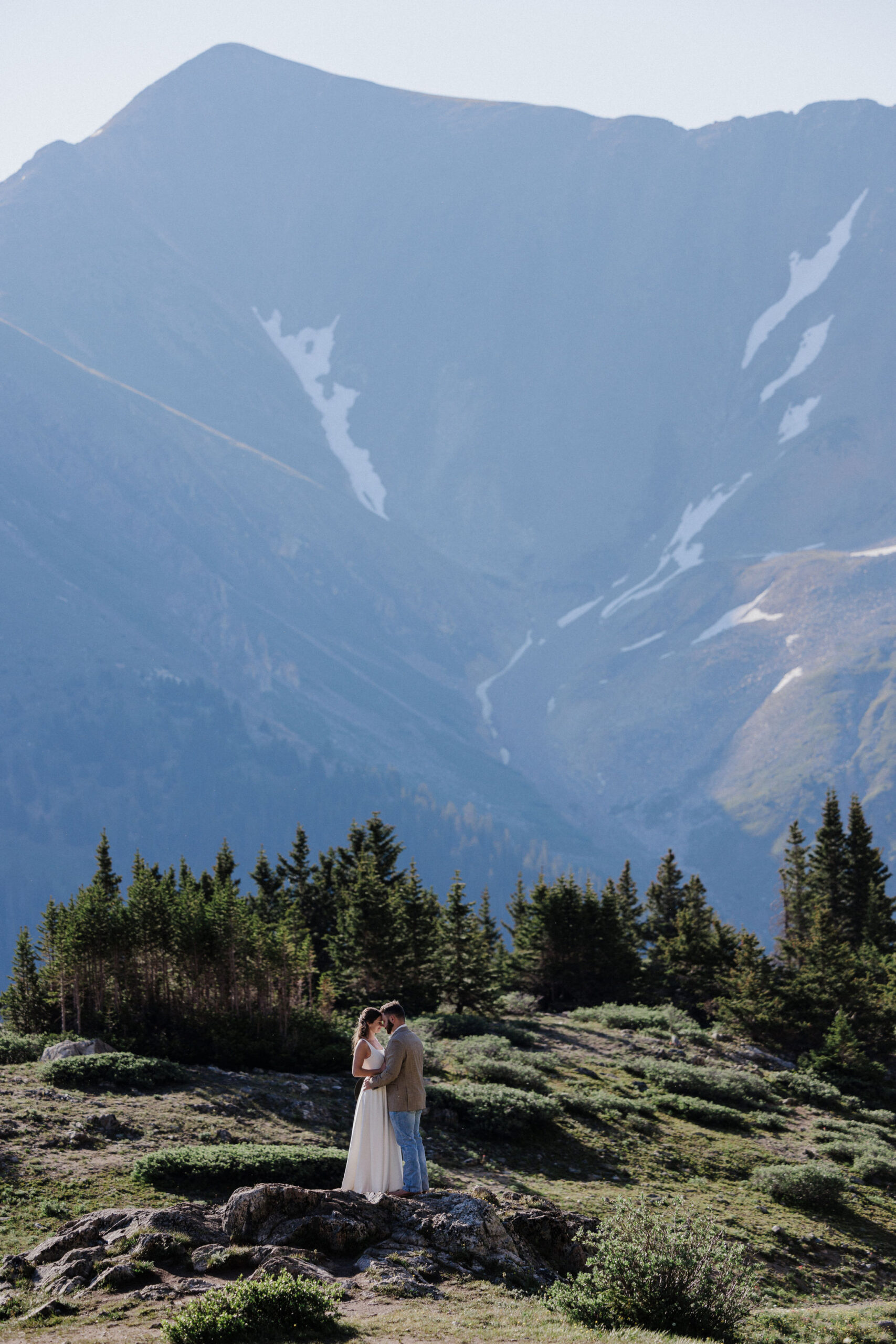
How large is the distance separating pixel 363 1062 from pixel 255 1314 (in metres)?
5.73

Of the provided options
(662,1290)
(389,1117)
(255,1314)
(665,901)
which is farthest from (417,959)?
(255,1314)

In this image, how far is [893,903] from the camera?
80438 millimetres

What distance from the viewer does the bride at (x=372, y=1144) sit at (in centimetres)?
1888

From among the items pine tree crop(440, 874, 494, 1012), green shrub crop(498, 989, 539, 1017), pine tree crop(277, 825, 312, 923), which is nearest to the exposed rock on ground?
pine tree crop(440, 874, 494, 1012)

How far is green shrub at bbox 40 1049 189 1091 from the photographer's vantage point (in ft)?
97.3

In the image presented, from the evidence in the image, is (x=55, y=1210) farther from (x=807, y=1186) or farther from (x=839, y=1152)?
(x=839, y=1152)

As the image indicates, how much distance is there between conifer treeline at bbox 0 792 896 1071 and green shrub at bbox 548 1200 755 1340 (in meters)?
24.1

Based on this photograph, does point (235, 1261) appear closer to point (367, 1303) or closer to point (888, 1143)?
point (367, 1303)

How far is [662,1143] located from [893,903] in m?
54.8

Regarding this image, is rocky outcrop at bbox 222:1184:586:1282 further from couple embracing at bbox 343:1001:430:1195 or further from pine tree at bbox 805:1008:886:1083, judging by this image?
pine tree at bbox 805:1008:886:1083

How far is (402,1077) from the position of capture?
739 inches

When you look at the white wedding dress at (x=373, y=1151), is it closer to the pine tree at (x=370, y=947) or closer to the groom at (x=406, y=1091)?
the groom at (x=406, y=1091)

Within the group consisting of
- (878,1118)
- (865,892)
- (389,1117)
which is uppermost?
(865,892)

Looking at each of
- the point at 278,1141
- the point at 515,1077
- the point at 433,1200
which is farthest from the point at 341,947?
the point at 433,1200
